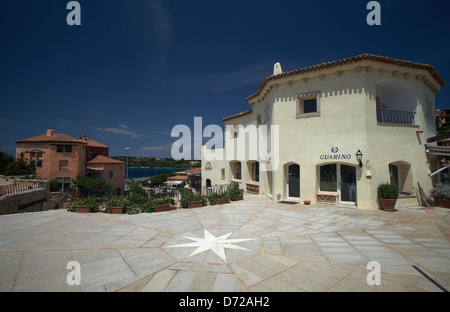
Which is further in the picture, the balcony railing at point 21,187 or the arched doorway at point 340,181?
the balcony railing at point 21,187

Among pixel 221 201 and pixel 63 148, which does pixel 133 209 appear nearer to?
pixel 221 201

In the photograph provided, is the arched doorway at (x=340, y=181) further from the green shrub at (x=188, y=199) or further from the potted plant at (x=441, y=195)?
the green shrub at (x=188, y=199)

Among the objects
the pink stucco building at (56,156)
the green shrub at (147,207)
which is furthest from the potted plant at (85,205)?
the pink stucco building at (56,156)

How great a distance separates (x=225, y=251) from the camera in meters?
5.34

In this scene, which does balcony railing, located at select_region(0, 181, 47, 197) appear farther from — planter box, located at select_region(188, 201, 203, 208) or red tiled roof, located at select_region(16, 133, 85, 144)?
red tiled roof, located at select_region(16, 133, 85, 144)

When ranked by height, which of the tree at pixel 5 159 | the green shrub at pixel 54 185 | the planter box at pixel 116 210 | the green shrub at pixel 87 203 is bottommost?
the green shrub at pixel 54 185

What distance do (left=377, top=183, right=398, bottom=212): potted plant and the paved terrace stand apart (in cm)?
84

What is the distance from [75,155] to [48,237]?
32012mm

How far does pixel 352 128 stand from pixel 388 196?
373 cm

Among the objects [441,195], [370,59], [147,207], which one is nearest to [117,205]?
[147,207]

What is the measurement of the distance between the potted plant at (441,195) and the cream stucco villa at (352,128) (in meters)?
0.54

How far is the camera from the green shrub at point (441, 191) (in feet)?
34.3

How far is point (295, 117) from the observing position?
12133mm

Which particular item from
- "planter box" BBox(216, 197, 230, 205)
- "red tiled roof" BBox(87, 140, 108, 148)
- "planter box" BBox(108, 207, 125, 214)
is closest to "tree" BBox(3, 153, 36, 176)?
"red tiled roof" BBox(87, 140, 108, 148)
